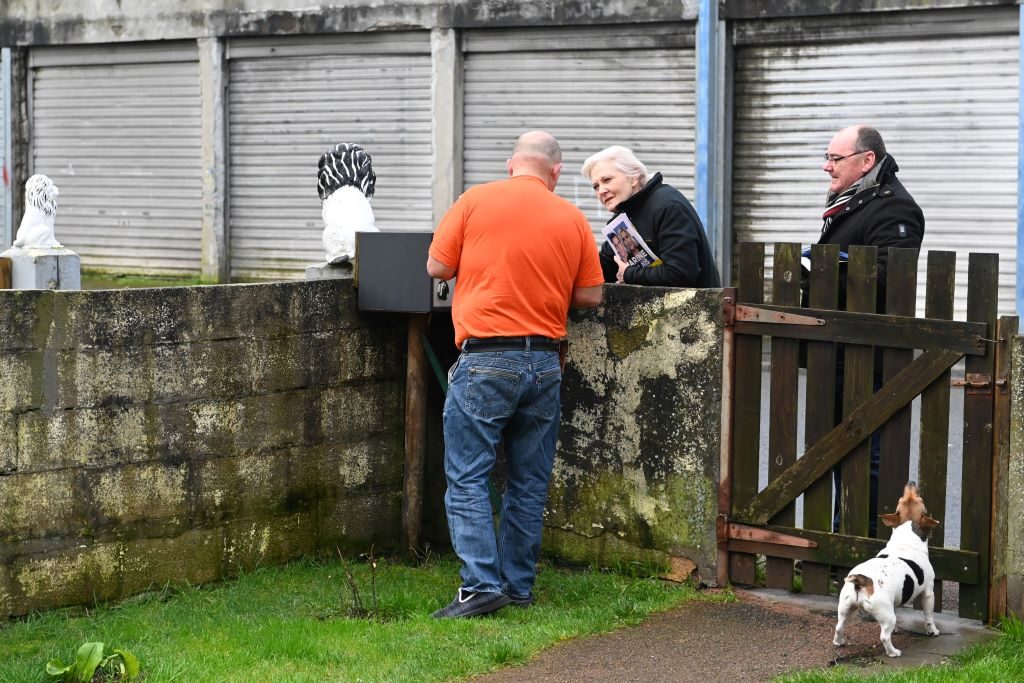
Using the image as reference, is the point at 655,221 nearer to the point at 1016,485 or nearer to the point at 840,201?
the point at 840,201

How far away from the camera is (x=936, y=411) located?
19.1 ft

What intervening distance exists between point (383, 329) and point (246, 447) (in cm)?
91

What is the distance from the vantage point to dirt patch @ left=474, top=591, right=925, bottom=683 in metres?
5.28

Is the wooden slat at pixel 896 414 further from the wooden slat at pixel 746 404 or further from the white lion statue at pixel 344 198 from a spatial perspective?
the white lion statue at pixel 344 198

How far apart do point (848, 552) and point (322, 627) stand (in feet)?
6.89

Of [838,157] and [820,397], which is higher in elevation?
[838,157]

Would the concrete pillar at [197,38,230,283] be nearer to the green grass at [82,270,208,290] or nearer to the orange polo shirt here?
the green grass at [82,270,208,290]

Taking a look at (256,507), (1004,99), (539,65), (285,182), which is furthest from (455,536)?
(285,182)

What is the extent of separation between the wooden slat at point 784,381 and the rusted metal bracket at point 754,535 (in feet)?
0.24

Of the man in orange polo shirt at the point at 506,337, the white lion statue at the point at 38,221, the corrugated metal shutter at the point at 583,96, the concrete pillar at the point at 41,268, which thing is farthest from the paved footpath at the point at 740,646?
the corrugated metal shutter at the point at 583,96

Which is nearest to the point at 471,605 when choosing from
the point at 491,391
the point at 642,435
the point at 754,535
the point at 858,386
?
the point at 491,391

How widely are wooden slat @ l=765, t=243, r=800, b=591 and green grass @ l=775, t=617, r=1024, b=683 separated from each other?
1.06 m

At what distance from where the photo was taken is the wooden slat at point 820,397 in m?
6.07

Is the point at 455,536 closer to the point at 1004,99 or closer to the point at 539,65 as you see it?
the point at 1004,99
